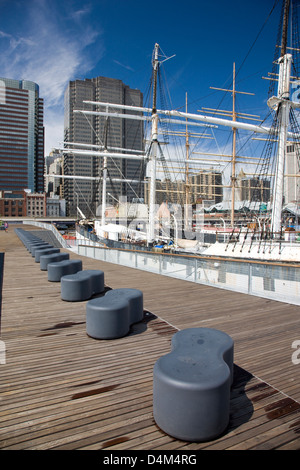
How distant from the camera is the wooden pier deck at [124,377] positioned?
3.10 m

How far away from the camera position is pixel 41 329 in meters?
6.36

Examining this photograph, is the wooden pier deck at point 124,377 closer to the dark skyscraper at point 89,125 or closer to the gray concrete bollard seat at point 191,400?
the gray concrete bollard seat at point 191,400

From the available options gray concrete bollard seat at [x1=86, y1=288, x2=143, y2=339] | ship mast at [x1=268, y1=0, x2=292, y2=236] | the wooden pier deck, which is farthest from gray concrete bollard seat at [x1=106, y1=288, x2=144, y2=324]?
ship mast at [x1=268, y1=0, x2=292, y2=236]

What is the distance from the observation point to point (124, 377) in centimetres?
432

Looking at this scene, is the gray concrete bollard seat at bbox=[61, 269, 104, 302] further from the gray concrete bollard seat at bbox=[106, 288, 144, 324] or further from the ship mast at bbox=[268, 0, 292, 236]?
the ship mast at bbox=[268, 0, 292, 236]

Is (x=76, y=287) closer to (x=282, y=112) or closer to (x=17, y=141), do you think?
(x=282, y=112)

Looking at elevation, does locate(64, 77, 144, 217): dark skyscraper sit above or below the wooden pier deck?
above

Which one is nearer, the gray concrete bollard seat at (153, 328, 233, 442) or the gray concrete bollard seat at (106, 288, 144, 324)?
the gray concrete bollard seat at (153, 328, 233, 442)

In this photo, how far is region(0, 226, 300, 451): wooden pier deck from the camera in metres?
3.10

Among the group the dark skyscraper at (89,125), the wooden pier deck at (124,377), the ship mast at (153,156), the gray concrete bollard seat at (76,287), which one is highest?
the dark skyscraper at (89,125)

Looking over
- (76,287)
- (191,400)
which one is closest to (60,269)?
(76,287)

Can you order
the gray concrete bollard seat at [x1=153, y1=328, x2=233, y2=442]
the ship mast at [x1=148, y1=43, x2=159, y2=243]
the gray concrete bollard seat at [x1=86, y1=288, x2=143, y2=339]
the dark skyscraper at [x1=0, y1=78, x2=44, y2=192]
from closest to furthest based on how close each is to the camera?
the gray concrete bollard seat at [x1=153, y1=328, x2=233, y2=442]
the gray concrete bollard seat at [x1=86, y1=288, x2=143, y2=339]
the ship mast at [x1=148, y1=43, x2=159, y2=243]
the dark skyscraper at [x1=0, y1=78, x2=44, y2=192]

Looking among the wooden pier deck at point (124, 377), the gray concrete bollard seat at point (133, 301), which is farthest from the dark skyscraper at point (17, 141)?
the gray concrete bollard seat at point (133, 301)

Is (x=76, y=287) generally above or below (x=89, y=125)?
below
